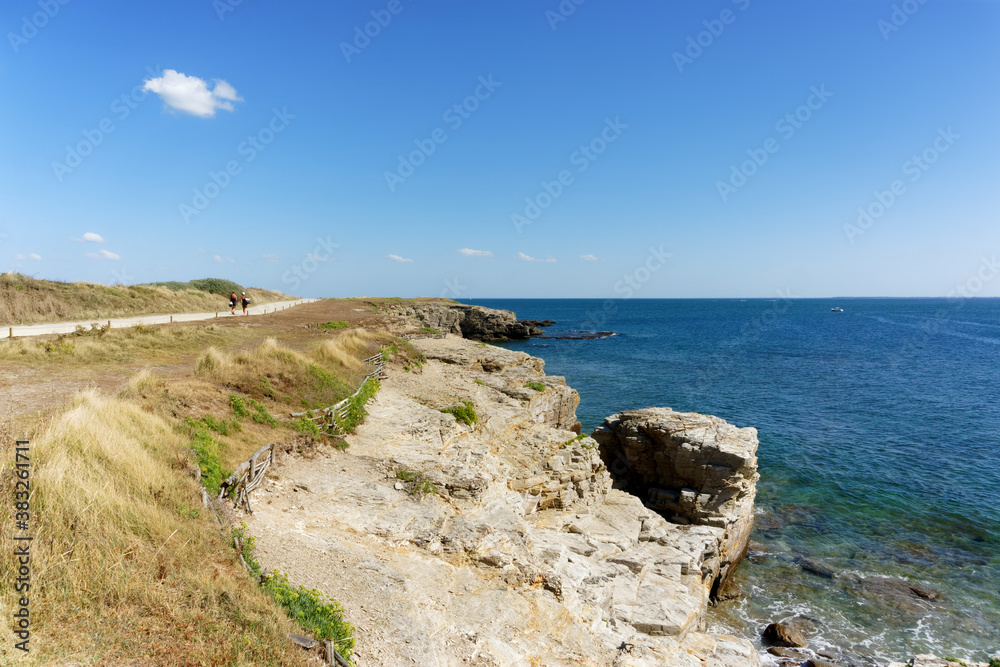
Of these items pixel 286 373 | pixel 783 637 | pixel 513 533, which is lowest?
pixel 783 637

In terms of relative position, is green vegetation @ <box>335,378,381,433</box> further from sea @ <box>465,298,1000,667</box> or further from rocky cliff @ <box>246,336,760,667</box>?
sea @ <box>465,298,1000,667</box>

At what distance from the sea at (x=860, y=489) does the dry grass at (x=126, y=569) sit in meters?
15.3

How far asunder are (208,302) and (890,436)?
60.5 m

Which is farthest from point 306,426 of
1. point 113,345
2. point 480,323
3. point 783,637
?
point 480,323

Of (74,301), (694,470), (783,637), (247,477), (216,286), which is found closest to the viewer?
(247,477)

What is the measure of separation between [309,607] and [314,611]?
0.09 metres

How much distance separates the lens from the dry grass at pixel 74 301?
29812mm

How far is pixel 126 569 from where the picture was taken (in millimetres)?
5891

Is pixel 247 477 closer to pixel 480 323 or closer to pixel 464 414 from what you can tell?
pixel 464 414

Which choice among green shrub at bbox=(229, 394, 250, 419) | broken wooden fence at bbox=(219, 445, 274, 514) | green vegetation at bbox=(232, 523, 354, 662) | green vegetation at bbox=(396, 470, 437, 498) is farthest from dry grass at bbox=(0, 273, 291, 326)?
green vegetation at bbox=(232, 523, 354, 662)

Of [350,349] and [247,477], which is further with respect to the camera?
[350,349]

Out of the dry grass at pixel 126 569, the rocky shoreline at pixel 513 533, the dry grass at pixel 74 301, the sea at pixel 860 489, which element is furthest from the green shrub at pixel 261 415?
the dry grass at pixel 74 301

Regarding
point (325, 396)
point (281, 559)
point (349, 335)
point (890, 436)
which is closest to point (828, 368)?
point (890, 436)

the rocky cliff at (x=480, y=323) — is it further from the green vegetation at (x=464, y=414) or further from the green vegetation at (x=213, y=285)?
the green vegetation at (x=464, y=414)
